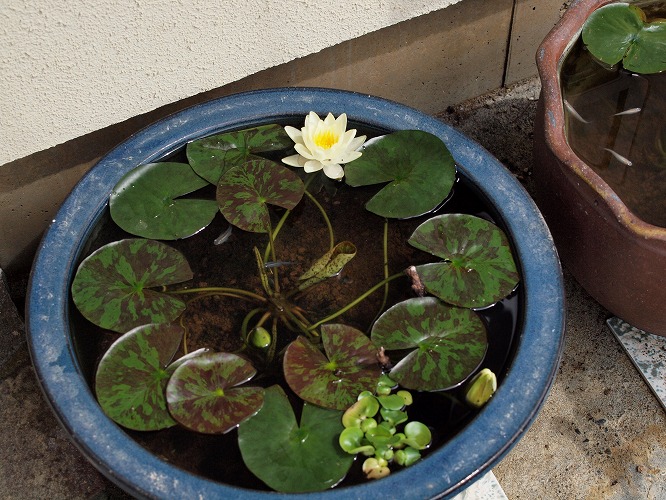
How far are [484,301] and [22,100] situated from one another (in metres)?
1.02

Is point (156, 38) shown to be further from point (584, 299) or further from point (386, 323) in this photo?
point (584, 299)

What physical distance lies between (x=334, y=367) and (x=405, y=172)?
47cm

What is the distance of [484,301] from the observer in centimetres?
140

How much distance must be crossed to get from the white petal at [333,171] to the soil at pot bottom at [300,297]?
6cm

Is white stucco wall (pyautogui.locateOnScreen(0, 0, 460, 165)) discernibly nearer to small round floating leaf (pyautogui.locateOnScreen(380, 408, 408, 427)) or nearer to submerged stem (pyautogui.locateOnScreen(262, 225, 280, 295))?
submerged stem (pyautogui.locateOnScreen(262, 225, 280, 295))

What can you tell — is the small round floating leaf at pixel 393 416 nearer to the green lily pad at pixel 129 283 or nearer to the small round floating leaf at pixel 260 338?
the small round floating leaf at pixel 260 338

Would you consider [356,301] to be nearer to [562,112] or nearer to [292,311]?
[292,311]

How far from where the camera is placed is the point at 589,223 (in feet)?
5.01

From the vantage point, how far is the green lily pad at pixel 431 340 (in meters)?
1.32

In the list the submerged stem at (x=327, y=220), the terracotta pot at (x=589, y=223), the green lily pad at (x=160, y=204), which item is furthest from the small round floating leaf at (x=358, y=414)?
the terracotta pot at (x=589, y=223)

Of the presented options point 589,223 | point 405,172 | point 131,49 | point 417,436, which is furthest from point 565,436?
point 131,49

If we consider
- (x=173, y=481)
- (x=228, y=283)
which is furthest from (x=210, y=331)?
(x=173, y=481)

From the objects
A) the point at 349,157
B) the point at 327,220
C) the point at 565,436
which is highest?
the point at 349,157

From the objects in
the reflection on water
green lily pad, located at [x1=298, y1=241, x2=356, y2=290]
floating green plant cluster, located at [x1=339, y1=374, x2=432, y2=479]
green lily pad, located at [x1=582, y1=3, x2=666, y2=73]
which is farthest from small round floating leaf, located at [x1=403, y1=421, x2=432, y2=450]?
green lily pad, located at [x1=582, y1=3, x2=666, y2=73]
